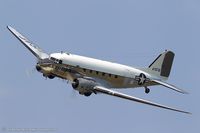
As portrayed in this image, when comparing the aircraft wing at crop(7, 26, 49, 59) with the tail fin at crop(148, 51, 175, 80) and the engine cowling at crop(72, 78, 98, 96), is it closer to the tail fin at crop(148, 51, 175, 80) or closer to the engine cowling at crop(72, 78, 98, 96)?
the engine cowling at crop(72, 78, 98, 96)

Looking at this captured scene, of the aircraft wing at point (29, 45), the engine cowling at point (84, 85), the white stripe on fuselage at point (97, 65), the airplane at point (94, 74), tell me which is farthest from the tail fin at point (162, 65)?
the engine cowling at point (84, 85)

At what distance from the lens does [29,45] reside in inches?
2975

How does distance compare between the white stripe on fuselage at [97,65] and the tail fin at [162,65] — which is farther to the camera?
the tail fin at [162,65]

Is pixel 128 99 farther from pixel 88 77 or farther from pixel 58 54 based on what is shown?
pixel 58 54

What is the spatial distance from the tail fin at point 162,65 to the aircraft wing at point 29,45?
12.3 m

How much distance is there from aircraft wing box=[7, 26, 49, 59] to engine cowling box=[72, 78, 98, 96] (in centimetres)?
841

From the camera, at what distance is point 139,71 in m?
71.8

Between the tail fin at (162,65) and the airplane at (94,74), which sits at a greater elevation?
the tail fin at (162,65)

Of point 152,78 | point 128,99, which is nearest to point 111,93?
point 128,99

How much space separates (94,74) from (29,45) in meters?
12.1

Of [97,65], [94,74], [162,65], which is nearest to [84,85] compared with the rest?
[94,74]

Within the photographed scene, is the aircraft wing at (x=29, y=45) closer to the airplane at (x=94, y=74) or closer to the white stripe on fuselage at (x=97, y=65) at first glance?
the airplane at (x=94, y=74)

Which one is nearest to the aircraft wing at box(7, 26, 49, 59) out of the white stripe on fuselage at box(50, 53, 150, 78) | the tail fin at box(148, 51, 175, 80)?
the white stripe on fuselage at box(50, 53, 150, 78)

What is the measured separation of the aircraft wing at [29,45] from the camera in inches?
2835
